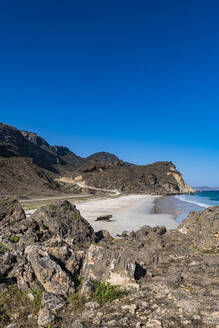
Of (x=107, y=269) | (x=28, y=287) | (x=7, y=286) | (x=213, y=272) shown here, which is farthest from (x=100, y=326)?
(x=213, y=272)

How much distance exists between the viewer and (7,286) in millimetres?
5703

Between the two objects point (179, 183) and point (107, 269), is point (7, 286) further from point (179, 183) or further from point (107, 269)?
point (179, 183)

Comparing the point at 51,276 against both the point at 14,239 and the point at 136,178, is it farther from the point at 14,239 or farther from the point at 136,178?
the point at 136,178

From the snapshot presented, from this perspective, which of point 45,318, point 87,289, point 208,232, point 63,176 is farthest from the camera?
point 63,176

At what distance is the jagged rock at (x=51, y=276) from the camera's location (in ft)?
18.8

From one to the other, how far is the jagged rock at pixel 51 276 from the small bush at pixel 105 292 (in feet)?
2.19

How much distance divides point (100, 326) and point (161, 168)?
18010 cm

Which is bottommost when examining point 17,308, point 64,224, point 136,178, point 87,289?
point 17,308

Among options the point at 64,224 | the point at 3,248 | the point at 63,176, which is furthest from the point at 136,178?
the point at 3,248

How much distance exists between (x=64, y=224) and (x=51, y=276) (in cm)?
609

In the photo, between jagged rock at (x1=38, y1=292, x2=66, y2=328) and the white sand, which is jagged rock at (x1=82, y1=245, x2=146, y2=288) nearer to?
jagged rock at (x1=38, y1=292, x2=66, y2=328)

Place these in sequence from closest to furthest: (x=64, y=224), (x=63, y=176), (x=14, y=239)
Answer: (x=14, y=239) < (x=64, y=224) < (x=63, y=176)

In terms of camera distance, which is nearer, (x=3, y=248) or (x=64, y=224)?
(x=3, y=248)

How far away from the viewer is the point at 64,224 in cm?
1190
